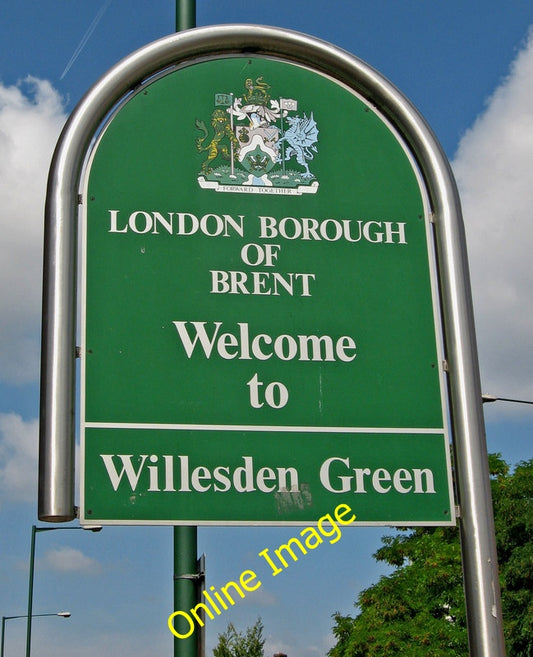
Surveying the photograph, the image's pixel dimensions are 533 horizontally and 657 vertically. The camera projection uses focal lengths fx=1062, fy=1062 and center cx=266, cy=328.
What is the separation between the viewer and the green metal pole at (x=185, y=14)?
6.28m

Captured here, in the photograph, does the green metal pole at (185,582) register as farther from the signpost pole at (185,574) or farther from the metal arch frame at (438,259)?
the metal arch frame at (438,259)

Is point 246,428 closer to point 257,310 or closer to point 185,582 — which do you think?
point 257,310

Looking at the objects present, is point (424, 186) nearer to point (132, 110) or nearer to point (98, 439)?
point (132, 110)

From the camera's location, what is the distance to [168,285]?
197 inches

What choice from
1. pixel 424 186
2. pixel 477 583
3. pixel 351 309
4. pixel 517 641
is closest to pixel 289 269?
pixel 351 309

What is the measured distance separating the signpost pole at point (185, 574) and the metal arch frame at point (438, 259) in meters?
0.93

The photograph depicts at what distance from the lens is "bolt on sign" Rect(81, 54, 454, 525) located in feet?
15.6


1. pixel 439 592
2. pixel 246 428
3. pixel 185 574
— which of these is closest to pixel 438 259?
pixel 246 428

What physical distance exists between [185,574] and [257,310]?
1.59 meters

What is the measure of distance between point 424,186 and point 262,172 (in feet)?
2.82

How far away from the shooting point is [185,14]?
6324 millimetres

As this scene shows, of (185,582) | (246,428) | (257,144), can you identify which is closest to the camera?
(246,428)

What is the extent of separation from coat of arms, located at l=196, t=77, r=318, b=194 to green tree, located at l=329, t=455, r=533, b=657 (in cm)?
2003

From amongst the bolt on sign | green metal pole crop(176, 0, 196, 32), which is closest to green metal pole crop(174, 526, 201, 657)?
the bolt on sign
